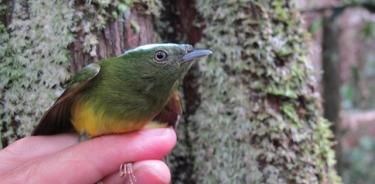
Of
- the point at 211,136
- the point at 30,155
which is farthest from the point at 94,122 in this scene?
the point at 211,136

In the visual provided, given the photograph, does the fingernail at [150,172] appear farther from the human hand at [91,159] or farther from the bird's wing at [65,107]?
the bird's wing at [65,107]

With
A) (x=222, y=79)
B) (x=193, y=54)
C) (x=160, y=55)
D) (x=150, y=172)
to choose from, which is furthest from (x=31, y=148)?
(x=222, y=79)

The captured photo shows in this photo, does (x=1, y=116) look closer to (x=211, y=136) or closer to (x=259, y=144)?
(x=211, y=136)

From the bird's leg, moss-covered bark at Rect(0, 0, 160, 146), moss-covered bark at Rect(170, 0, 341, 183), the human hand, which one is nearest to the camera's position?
the human hand

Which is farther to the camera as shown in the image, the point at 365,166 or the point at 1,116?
the point at 365,166

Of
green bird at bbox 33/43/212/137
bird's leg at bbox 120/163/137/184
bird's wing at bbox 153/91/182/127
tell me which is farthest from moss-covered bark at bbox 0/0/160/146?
bird's leg at bbox 120/163/137/184

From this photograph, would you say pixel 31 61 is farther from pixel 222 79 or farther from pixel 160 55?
pixel 222 79

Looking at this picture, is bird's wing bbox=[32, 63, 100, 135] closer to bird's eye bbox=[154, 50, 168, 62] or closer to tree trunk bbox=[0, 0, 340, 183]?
tree trunk bbox=[0, 0, 340, 183]
